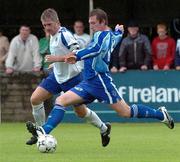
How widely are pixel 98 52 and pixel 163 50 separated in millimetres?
7944

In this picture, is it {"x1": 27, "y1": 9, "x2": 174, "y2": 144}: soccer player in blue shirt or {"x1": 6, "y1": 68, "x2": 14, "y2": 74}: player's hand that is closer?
{"x1": 27, "y1": 9, "x2": 174, "y2": 144}: soccer player in blue shirt

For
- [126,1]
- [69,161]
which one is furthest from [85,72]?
[126,1]

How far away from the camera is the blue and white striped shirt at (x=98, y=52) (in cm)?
1222

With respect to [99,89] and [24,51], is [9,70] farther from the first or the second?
[99,89]

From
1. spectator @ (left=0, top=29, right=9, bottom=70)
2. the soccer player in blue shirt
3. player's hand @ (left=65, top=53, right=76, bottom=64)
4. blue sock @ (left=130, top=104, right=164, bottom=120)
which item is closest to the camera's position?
player's hand @ (left=65, top=53, right=76, bottom=64)

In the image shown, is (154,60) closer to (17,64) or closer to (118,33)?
(17,64)

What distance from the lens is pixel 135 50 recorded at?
1989 centimetres

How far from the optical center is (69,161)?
1094 centimetres

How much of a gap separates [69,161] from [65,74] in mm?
2897

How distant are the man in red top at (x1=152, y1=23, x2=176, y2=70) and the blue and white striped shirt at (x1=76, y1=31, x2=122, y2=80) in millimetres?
7097

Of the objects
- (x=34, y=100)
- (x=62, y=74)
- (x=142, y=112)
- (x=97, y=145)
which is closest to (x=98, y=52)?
(x=142, y=112)

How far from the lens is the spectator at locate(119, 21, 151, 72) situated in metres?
19.8

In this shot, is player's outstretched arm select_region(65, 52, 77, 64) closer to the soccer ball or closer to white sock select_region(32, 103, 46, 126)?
the soccer ball

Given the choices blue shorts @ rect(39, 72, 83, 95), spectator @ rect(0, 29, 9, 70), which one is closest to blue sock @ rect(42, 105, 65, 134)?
blue shorts @ rect(39, 72, 83, 95)
